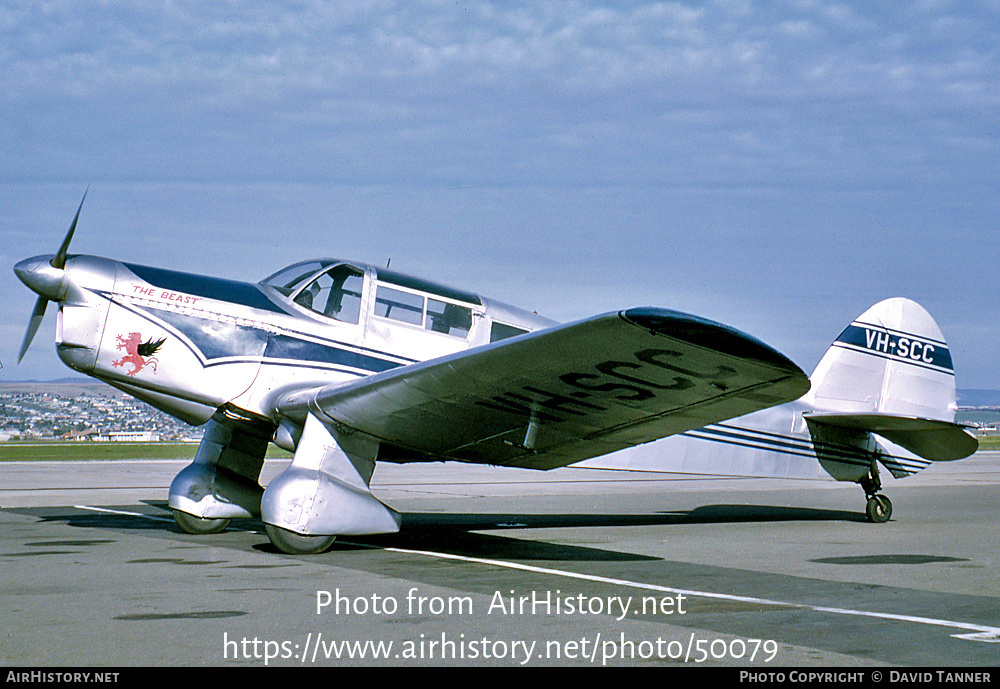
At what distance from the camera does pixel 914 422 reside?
11.4 meters

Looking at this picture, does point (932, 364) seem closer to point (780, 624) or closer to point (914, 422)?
point (914, 422)

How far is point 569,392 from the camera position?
7285 millimetres

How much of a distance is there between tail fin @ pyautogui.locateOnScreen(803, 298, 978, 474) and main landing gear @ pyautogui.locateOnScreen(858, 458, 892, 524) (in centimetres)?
31

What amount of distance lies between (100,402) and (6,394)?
23.5 metres

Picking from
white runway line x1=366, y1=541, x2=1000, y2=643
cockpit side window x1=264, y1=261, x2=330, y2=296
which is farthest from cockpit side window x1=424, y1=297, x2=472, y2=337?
white runway line x1=366, y1=541, x2=1000, y2=643

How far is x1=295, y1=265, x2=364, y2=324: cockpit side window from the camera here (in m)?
9.05

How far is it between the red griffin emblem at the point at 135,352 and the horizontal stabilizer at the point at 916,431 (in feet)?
24.9

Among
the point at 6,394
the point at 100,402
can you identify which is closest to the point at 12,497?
the point at 6,394

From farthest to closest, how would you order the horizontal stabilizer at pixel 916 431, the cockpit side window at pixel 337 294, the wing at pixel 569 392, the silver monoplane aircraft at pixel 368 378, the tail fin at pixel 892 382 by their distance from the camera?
the tail fin at pixel 892 382, the horizontal stabilizer at pixel 916 431, the cockpit side window at pixel 337 294, the silver monoplane aircraft at pixel 368 378, the wing at pixel 569 392

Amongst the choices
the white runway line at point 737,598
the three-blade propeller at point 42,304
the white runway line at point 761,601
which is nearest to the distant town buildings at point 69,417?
the three-blade propeller at point 42,304

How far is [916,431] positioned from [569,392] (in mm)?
6452

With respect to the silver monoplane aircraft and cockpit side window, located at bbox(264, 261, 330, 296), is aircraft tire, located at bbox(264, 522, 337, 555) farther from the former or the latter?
cockpit side window, located at bbox(264, 261, 330, 296)

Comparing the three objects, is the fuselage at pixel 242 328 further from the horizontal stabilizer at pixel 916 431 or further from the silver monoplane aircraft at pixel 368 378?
the horizontal stabilizer at pixel 916 431

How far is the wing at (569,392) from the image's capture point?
6.03 meters
